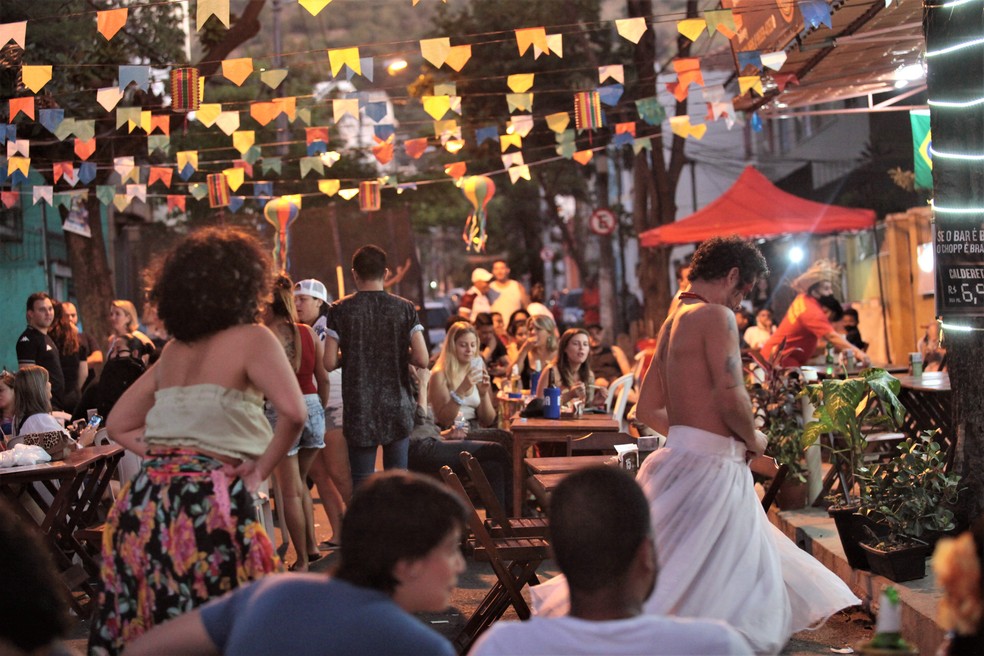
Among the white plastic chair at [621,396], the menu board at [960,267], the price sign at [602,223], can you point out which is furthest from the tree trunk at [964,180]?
the price sign at [602,223]

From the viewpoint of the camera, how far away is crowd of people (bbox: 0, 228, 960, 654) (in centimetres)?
265

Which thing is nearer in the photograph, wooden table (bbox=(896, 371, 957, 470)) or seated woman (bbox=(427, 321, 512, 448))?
seated woman (bbox=(427, 321, 512, 448))

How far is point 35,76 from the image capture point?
11109 millimetres

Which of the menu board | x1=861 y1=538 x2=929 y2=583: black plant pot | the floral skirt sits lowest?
x1=861 y1=538 x2=929 y2=583: black plant pot

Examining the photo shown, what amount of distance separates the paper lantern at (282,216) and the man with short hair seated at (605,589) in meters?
15.7

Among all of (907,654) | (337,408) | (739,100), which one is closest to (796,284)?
(739,100)

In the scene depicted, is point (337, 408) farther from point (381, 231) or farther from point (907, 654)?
point (381, 231)

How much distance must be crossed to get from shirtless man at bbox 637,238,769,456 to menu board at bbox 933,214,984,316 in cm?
148

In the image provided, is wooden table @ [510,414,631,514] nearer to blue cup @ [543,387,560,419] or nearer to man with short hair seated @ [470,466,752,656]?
blue cup @ [543,387,560,419]

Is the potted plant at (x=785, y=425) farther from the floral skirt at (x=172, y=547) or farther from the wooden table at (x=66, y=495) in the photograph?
the floral skirt at (x=172, y=547)

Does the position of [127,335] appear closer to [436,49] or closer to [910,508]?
[436,49]

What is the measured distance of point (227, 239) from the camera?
4055 mm

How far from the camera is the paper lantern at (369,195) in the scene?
18.5m

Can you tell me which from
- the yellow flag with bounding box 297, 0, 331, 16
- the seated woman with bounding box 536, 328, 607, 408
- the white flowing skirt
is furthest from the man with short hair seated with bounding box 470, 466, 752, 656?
the seated woman with bounding box 536, 328, 607, 408
